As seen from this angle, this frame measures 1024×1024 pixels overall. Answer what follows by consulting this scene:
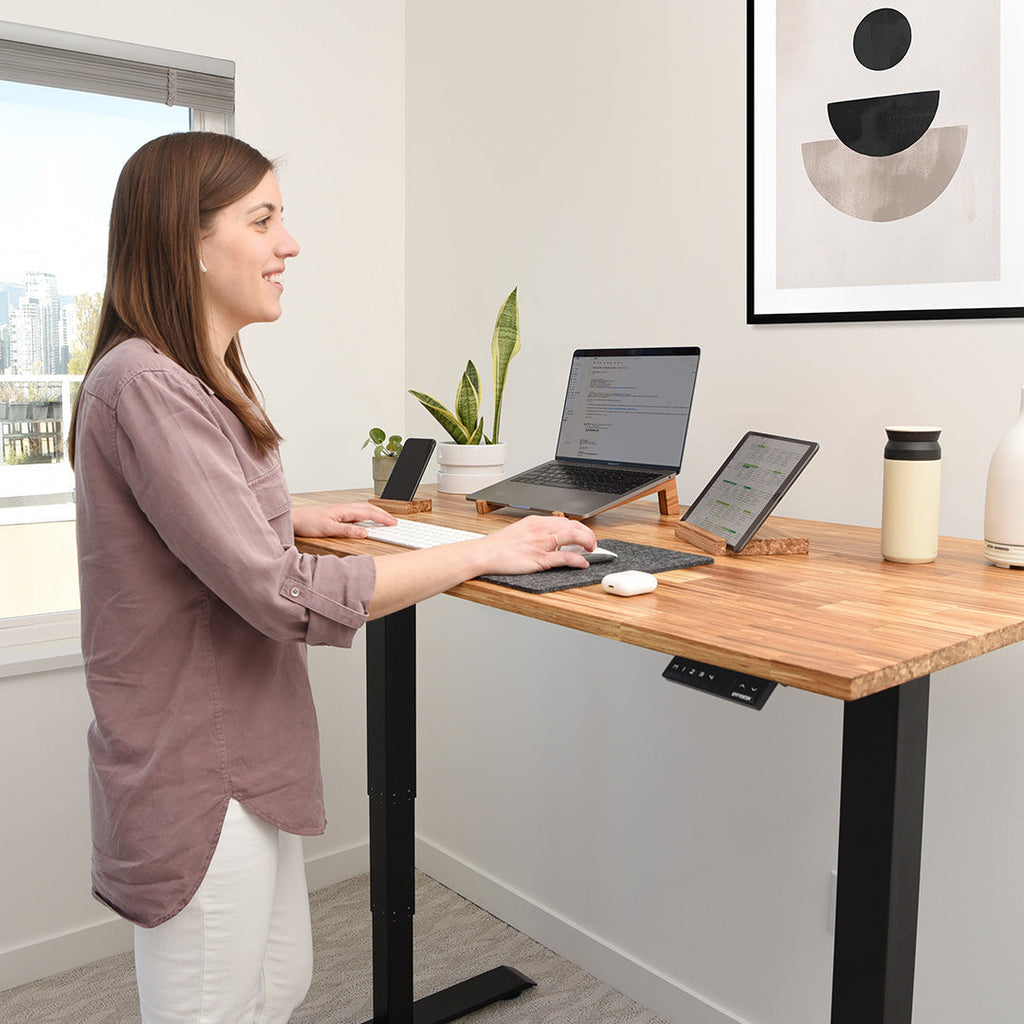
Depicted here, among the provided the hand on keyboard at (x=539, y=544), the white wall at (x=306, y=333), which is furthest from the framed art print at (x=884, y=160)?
the white wall at (x=306, y=333)

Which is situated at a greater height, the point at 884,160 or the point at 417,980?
the point at 884,160

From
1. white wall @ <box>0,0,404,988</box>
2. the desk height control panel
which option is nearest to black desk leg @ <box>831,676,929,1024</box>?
the desk height control panel

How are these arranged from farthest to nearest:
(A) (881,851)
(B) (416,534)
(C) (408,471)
Result: (C) (408,471) → (B) (416,534) → (A) (881,851)

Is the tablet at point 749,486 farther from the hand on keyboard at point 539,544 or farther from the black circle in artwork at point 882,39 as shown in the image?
the black circle in artwork at point 882,39

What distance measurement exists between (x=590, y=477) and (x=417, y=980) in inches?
55.1

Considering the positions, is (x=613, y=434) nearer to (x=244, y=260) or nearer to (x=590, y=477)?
(x=590, y=477)

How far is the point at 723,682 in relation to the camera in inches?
43.8

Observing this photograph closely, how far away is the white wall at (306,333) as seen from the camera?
2529mm

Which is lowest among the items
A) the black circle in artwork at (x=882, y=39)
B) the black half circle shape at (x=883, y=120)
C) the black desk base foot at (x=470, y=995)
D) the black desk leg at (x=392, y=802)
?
the black desk base foot at (x=470, y=995)

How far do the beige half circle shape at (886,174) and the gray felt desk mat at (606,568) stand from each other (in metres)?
0.76

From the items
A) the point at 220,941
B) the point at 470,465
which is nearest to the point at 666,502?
the point at 470,465

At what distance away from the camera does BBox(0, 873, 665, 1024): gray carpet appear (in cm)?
240

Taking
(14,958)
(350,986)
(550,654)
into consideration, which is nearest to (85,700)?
(14,958)

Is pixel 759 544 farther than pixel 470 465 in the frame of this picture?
No
